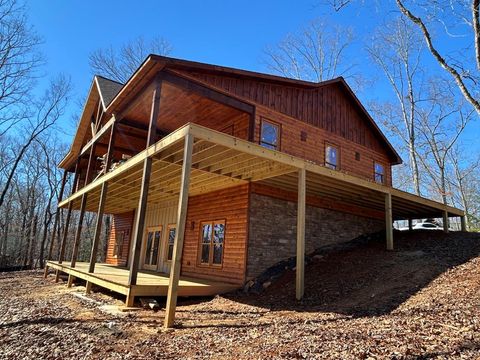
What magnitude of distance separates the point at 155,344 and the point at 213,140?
377cm

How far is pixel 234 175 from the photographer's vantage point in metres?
9.86

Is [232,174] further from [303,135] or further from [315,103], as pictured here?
[315,103]

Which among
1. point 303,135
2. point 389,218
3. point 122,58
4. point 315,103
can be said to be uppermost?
point 122,58

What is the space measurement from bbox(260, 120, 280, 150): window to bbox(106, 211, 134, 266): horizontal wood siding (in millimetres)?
9887

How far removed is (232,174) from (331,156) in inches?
206

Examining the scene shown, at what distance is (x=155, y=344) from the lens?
4.96 m

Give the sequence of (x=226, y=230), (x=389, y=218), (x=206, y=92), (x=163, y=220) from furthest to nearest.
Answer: (x=163, y=220)
(x=389, y=218)
(x=226, y=230)
(x=206, y=92)

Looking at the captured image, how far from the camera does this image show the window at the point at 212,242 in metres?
10.9

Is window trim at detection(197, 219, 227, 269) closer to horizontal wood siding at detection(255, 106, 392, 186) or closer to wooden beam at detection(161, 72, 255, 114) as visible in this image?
horizontal wood siding at detection(255, 106, 392, 186)

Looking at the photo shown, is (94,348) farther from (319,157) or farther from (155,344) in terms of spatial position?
(319,157)

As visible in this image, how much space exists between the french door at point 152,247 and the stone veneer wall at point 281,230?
5978mm

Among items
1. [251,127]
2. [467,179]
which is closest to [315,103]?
[251,127]

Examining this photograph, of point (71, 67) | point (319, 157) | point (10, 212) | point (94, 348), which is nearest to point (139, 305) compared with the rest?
point (94, 348)

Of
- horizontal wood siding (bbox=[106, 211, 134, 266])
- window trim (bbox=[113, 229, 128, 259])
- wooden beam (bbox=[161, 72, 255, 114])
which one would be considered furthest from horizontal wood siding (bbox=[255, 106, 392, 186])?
window trim (bbox=[113, 229, 128, 259])
